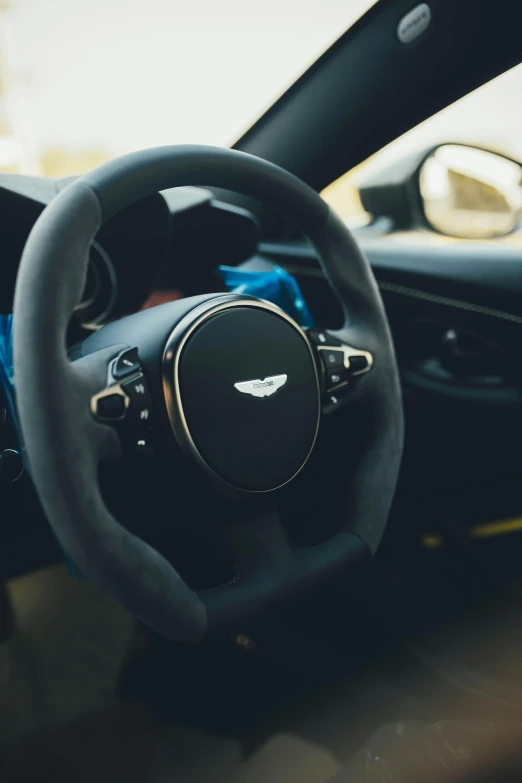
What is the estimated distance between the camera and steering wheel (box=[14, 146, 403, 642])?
74 centimetres

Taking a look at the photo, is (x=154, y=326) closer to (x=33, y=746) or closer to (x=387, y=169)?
(x=33, y=746)

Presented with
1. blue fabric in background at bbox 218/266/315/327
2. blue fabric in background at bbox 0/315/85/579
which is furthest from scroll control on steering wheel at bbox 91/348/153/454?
blue fabric in background at bbox 218/266/315/327

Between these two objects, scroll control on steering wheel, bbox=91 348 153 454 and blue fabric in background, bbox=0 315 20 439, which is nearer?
scroll control on steering wheel, bbox=91 348 153 454

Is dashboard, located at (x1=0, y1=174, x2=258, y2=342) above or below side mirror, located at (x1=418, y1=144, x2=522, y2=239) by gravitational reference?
above

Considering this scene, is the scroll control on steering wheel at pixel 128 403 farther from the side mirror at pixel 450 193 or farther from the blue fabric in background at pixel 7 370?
the side mirror at pixel 450 193

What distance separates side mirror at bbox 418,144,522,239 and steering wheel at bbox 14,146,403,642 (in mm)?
836

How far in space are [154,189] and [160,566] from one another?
449mm

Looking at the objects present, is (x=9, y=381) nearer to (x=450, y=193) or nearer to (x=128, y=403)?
(x=128, y=403)

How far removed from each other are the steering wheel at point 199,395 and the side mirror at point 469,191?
2.74 ft

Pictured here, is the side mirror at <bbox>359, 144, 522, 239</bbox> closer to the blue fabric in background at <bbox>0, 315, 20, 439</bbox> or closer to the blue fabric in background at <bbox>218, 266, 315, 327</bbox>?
the blue fabric in background at <bbox>218, 266, 315, 327</bbox>

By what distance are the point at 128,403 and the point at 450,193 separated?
1309mm

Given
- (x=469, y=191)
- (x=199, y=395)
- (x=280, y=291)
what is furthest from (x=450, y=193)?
(x=199, y=395)

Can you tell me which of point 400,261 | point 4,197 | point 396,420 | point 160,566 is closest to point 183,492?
point 160,566

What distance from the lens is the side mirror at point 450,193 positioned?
5.78 feet
